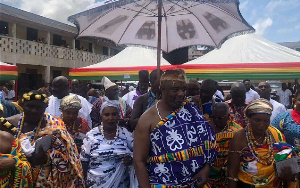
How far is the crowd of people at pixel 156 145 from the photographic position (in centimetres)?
224

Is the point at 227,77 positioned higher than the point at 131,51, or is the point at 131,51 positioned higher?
the point at 131,51

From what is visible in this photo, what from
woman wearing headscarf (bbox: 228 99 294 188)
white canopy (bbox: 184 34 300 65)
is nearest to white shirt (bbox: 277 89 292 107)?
white canopy (bbox: 184 34 300 65)

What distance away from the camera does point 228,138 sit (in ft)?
10.2

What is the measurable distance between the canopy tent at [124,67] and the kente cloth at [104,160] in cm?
727

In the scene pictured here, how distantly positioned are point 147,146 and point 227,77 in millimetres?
6483

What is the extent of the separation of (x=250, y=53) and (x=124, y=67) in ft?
14.9

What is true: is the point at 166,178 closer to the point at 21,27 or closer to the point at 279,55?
the point at 279,55

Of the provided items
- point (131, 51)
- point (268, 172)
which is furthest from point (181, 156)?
point (131, 51)

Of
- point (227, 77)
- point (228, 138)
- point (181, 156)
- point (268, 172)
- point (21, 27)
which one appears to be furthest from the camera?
point (21, 27)

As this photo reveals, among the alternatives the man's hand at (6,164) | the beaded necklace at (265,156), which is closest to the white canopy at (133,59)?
the beaded necklace at (265,156)

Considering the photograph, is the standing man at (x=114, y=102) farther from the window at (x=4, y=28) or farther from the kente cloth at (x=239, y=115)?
the window at (x=4, y=28)

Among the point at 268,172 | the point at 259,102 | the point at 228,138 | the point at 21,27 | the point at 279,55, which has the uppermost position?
the point at 21,27

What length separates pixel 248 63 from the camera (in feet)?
26.9

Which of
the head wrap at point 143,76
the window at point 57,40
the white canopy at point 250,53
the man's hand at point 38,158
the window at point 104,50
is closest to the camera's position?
the man's hand at point 38,158
